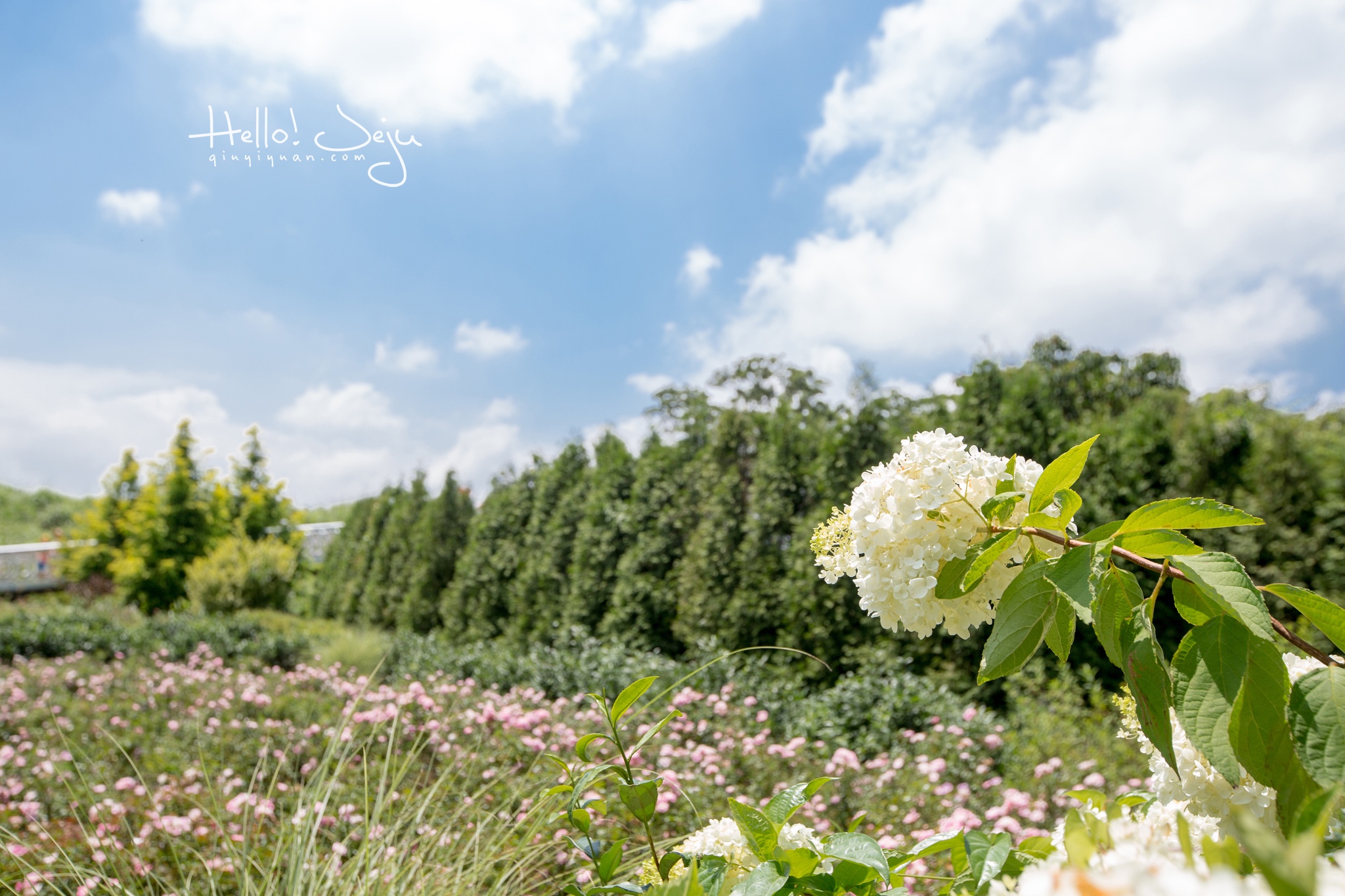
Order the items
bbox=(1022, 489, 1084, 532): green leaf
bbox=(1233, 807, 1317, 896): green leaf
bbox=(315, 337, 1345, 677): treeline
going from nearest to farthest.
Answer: bbox=(1233, 807, 1317, 896): green leaf → bbox=(1022, 489, 1084, 532): green leaf → bbox=(315, 337, 1345, 677): treeline

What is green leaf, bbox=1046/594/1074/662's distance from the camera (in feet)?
2.79

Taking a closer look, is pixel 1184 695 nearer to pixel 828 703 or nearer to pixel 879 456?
pixel 828 703

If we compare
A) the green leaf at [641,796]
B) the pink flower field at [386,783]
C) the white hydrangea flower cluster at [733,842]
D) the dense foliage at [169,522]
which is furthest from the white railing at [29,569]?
the green leaf at [641,796]

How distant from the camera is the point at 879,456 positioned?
5.82m

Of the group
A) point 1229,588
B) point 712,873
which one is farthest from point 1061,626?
point 712,873

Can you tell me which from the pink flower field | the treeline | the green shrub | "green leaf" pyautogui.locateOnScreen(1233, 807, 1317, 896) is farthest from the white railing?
"green leaf" pyautogui.locateOnScreen(1233, 807, 1317, 896)

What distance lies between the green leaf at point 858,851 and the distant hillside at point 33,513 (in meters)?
33.4

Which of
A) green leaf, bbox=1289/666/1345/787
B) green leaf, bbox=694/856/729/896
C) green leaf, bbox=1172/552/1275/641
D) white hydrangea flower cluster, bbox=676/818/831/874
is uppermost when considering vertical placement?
green leaf, bbox=1172/552/1275/641

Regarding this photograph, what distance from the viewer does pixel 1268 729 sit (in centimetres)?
78

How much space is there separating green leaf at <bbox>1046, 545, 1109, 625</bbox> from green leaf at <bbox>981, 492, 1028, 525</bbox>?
0.12 meters

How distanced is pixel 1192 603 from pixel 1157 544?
0.11 m

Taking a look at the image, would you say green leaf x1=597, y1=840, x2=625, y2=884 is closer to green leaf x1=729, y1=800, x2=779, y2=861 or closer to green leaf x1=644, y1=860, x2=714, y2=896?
green leaf x1=729, y1=800, x2=779, y2=861

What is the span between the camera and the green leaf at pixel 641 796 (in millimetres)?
1001

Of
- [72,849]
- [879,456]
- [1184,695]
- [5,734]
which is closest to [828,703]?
[879,456]
